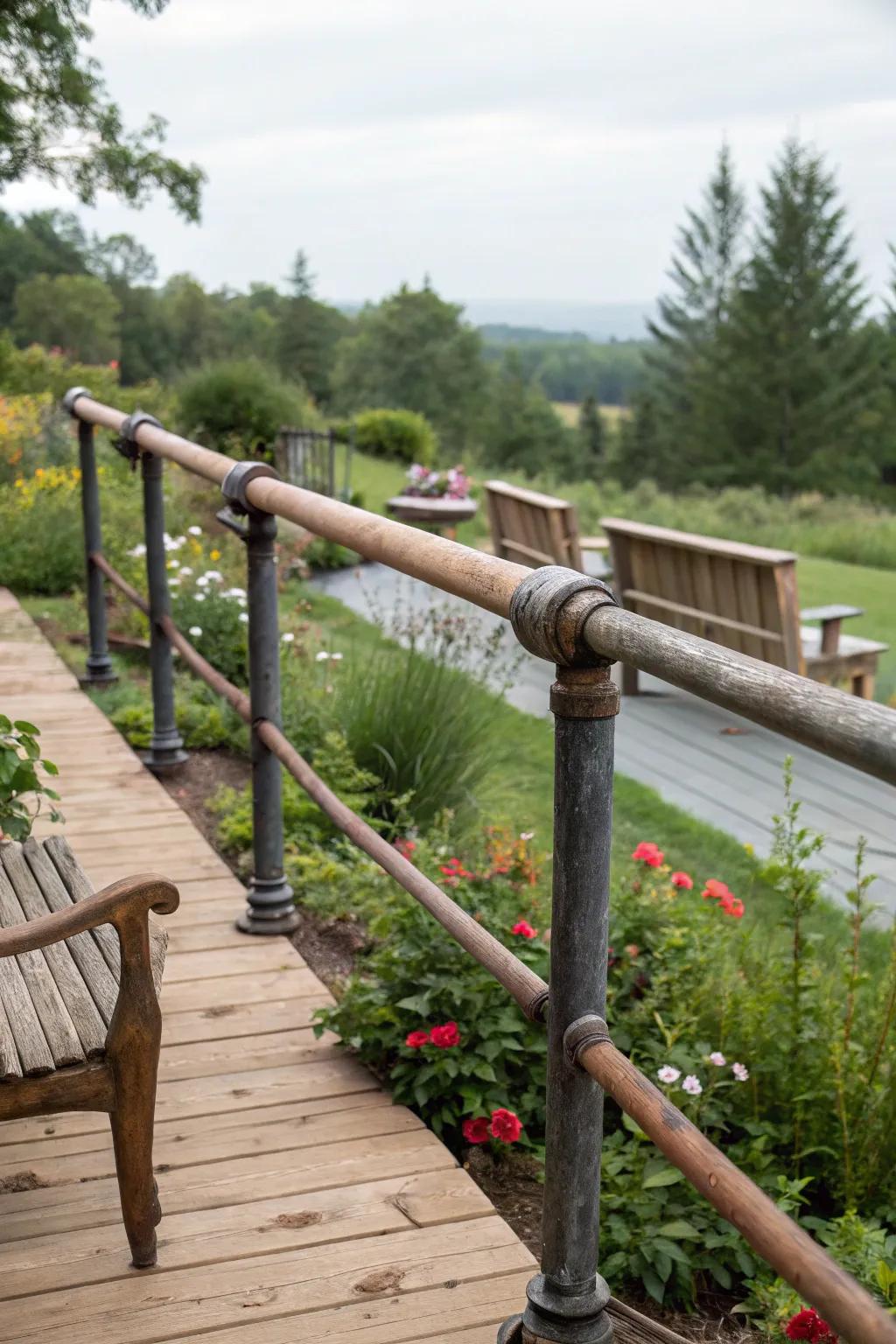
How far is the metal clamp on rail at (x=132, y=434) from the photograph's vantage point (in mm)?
3553

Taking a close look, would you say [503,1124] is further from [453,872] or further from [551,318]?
[551,318]

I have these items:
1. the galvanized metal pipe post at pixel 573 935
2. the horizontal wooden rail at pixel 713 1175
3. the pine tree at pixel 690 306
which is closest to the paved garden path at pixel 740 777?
the horizontal wooden rail at pixel 713 1175

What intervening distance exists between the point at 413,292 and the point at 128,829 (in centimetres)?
6793

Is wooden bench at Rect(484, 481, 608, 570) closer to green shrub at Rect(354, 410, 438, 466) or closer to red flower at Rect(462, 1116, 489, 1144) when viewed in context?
red flower at Rect(462, 1116, 489, 1144)

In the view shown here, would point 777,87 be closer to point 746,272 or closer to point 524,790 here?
point 746,272

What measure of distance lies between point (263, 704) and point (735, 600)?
3.59m

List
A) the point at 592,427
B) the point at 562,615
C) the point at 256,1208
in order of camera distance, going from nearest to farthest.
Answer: the point at 562,615, the point at 256,1208, the point at 592,427

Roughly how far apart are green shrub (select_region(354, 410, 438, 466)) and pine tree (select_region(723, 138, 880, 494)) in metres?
27.8

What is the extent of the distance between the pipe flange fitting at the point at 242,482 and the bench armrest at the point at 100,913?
3.71 ft

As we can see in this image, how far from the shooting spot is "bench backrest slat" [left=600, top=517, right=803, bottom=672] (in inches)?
217

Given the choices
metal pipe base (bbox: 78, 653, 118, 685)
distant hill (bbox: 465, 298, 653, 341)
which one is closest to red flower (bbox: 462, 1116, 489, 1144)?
metal pipe base (bbox: 78, 653, 118, 685)

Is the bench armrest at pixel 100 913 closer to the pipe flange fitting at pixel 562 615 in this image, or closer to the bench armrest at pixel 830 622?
the pipe flange fitting at pixel 562 615

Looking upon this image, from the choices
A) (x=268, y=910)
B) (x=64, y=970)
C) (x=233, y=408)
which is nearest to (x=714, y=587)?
(x=268, y=910)

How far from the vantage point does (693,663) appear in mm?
969
